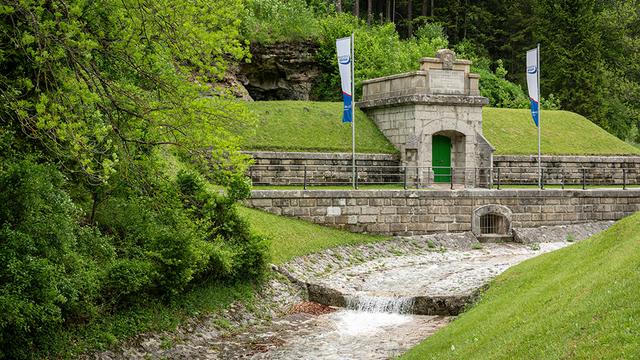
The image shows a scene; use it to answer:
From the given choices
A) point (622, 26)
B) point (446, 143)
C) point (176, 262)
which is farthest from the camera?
point (622, 26)

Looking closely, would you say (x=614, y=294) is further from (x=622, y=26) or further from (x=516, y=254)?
(x=622, y=26)

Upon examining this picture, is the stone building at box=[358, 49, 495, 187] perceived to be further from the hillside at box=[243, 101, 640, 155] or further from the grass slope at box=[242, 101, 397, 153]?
the hillside at box=[243, 101, 640, 155]

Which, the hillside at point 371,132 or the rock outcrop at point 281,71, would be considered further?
the rock outcrop at point 281,71

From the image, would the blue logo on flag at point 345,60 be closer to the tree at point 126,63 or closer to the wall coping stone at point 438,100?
the wall coping stone at point 438,100

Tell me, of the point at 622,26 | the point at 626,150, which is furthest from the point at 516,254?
the point at 622,26

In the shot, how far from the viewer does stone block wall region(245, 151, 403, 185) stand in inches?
1153

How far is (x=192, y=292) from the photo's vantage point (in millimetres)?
15945

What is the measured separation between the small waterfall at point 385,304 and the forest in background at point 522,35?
25943mm

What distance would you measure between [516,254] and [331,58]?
22235 mm

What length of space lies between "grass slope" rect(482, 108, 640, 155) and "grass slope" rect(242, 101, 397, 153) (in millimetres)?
6083

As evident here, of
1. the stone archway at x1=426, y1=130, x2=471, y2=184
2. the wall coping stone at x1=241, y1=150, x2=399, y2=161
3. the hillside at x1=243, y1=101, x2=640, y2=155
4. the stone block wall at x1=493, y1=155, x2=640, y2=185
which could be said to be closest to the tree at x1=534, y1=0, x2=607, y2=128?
the hillside at x1=243, y1=101, x2=640, y2=155

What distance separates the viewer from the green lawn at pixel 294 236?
851 inches

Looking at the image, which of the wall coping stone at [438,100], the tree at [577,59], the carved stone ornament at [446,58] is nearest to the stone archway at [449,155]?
the wall coping stone at [438,100]

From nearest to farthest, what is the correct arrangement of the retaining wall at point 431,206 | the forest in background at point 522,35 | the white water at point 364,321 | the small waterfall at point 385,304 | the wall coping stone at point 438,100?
1. the white water at point 364,321
2. the small waterfall at point 385,304
3. the retaining wall at point 431,206
4. the wall coping stone at point 438,100
5. the forest in background at point 522,35
